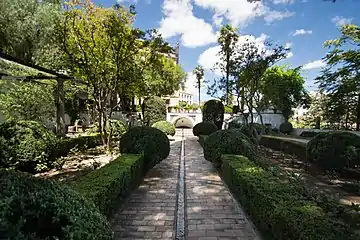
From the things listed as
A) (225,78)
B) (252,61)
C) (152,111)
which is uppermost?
(252,61)

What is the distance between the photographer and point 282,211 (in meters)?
2.66

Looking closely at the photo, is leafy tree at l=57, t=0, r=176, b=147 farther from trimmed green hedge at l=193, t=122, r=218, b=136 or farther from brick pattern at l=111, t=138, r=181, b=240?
trimmed green hedge at l=193, t=122, r=218, b=136

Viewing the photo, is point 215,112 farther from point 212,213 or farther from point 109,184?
point 109,184

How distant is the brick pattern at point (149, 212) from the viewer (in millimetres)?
3602

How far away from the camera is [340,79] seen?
14.4m

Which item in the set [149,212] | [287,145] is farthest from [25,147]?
[287,145]

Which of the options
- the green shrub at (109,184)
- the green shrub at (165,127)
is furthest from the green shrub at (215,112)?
the green shrub at (109,184)

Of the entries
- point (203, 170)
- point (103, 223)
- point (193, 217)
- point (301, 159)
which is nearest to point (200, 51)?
point (301, 159)

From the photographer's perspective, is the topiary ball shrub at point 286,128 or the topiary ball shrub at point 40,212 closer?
the topiary ball shrub at point 40,212

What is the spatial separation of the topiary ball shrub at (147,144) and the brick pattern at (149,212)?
0.56 m

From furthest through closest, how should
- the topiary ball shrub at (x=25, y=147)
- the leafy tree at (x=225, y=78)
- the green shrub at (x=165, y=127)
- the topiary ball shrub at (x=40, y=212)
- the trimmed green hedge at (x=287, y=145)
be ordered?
→ the green shrub at (x=165, y=127), the leafy tree at (x=225, y=78), the trimmed green hedge at (x=287, y=145), the topiary ball shrub at (x=25, y=147), the topiary ball shrub at (x=40, y=212)

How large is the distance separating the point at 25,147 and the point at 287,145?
31.1 feet

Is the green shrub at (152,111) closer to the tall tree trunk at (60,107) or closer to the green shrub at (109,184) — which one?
the tall tree trunk at (60,107)

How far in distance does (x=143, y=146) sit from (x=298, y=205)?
451 centimetres
